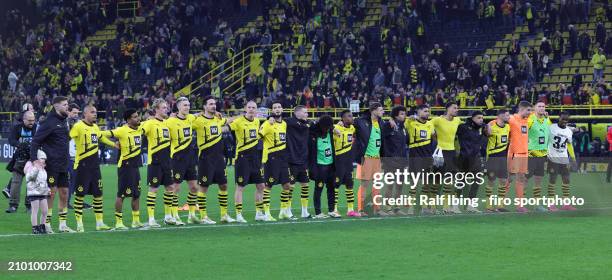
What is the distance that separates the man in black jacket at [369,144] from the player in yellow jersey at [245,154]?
227 cm

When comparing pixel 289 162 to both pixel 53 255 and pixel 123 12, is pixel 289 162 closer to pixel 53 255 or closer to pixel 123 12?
pixel 53 255

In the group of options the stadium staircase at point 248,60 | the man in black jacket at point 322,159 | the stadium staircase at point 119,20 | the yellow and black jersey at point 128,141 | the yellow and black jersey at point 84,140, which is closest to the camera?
the yellow and black jersey at point 84,140

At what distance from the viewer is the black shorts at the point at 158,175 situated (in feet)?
60.6

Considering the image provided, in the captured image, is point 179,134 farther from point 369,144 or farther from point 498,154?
point 498,154

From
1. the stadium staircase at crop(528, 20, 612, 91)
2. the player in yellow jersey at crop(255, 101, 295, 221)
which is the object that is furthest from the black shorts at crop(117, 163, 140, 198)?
the stadium staircase at crop(528, 20, 612, 91)

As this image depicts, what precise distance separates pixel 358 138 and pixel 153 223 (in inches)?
180

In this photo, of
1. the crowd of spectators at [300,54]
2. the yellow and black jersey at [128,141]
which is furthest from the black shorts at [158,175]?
the crowd of spectators at [300,54]

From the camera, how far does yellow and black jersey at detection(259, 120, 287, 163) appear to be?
786 inches

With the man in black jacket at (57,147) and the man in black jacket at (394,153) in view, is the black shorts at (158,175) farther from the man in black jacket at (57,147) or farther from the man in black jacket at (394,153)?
the man in black jacket at (394,153)

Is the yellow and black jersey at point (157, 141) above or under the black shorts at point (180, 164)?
above

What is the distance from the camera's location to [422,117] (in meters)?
21.0

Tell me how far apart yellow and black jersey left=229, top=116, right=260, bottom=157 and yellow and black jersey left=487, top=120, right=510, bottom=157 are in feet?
16.2

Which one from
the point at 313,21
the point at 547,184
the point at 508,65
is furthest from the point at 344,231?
the point at 313,21

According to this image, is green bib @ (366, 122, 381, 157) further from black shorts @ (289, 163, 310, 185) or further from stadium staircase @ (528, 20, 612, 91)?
stadium staircase @ (528, 20, 612, 91)
